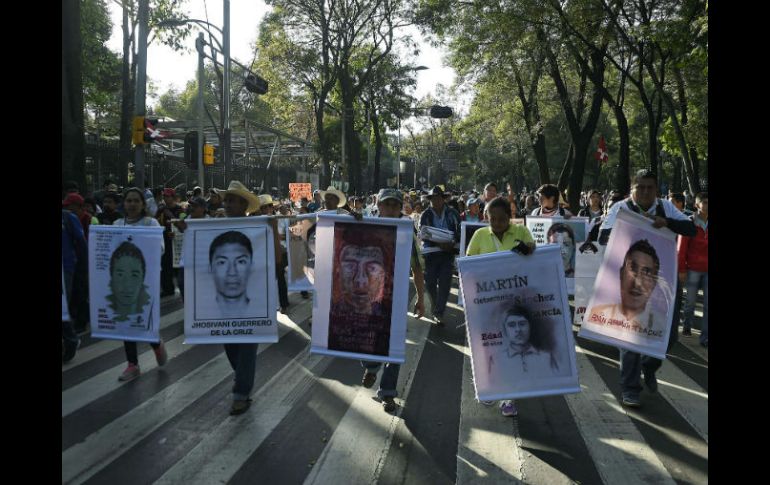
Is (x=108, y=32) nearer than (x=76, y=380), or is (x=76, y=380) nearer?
(x=76, y=380)

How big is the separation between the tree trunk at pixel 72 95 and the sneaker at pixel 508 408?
10.2 metres

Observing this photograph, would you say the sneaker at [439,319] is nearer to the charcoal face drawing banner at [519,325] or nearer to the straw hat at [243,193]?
the straw hat at [243,193]

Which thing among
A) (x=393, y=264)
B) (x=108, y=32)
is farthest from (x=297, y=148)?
(x=393, y=264)

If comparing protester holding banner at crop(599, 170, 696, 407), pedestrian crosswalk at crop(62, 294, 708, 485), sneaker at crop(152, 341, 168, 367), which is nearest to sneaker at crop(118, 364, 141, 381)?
pedestrian crosswalk at crop(62, 294, 708, 485)

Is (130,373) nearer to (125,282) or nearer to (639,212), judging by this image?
(125,282)

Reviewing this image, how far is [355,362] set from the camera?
7.50 meters

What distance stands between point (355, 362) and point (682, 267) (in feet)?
15.5

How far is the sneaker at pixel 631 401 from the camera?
5.85 meters

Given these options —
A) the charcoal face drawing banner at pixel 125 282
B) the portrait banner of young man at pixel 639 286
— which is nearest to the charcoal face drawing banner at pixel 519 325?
the portrait banner of young man at pixel 639 286

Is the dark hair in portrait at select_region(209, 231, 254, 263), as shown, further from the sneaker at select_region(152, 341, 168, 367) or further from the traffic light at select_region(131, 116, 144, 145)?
the traffic light at select_region(131, 116, 144, 145)

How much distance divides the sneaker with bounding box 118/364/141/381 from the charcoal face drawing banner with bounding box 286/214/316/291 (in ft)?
12.1

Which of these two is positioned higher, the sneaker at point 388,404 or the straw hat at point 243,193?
the straw hat at point 243,193

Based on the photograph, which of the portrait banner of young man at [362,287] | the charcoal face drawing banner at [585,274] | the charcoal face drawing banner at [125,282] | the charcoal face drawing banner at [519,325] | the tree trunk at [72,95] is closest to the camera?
the charcoal face drawing banner at [519,325]
